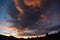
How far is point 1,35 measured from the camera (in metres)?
54.0

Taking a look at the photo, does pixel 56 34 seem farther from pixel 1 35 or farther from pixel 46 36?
pixel 1 35

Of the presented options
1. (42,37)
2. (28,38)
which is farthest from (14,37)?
(42,37)

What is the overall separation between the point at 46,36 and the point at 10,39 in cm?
1422

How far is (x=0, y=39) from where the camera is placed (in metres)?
53.7

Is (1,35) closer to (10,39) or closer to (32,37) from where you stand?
(10,39)

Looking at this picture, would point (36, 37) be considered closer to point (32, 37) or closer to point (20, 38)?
point (32, 37)

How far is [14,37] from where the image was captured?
5662 centimetres

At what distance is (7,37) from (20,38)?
5.57m

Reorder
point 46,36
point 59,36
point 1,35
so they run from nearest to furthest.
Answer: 1. point 59,36
2. point 46,36
3. point 1,35

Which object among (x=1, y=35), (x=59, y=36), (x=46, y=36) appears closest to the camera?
(x=59, y=36)

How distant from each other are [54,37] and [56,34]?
1249 millimetres

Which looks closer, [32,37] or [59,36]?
[59,36]

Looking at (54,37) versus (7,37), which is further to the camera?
(7,37)

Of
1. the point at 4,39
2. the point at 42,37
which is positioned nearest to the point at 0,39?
the point at 4,39
